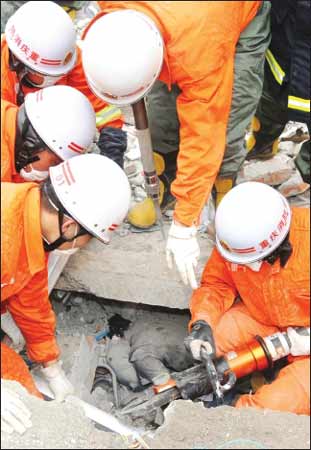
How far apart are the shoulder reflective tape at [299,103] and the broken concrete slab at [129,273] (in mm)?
1120

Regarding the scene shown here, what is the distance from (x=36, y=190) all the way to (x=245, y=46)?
157 cm

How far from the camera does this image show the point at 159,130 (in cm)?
412

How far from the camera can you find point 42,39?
3.92 meters

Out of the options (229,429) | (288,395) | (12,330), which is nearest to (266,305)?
(288,395)

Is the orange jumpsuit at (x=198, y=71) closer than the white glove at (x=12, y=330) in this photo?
Yes

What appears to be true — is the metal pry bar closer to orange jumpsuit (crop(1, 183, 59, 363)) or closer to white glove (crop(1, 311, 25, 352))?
orange jumpsuit (crop(1, 183, 59, 363))

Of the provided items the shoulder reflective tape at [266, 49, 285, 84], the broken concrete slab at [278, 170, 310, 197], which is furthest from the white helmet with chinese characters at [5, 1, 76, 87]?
the broken concrete slab at [278, 170, 310, 197]

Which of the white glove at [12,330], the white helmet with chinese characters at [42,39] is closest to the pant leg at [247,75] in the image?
the white helmet with chinese characters at [42,39]

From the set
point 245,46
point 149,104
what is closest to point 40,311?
point 149,104

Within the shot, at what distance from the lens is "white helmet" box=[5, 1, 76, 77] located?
3.93 meters

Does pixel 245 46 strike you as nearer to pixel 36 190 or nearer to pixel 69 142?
pixel 69 142

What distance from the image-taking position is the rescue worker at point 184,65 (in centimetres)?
293

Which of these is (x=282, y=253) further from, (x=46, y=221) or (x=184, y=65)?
(x=46, y=221)

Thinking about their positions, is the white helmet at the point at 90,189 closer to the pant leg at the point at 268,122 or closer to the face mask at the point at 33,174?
the face mask at the point at 33,174
